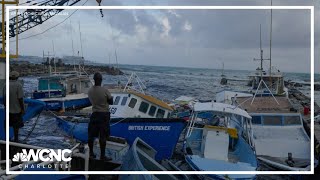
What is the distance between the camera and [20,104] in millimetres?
6133

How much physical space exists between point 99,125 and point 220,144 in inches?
143

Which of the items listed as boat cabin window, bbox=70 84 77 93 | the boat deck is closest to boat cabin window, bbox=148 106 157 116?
the boat deck

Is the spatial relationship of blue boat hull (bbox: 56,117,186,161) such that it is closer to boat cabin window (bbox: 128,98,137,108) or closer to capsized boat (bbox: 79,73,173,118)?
capsized boat (bbox: 79,73,173,118)

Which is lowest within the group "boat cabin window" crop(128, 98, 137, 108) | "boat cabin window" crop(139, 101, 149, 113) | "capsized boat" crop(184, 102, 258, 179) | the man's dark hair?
"capsized boat" crop(184, 102, 258, 179)

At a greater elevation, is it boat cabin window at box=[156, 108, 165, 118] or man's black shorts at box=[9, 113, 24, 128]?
man's black shorts at box=[9, 113, 24, 128]

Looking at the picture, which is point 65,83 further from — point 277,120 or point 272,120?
point 277,120

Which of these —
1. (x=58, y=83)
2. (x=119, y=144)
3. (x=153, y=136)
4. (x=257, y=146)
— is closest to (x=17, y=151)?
(x=119, y=144)

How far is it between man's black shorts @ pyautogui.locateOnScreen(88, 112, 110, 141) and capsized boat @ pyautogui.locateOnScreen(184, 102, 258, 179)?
2287mm

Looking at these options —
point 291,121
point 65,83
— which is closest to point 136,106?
point 291,121

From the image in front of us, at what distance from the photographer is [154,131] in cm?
761

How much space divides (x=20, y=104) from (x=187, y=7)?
3216 millimetres

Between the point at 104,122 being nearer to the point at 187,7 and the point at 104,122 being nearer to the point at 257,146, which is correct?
the point at 187,7

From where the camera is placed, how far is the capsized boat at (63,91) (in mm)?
15500

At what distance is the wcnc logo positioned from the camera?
4.83 m
